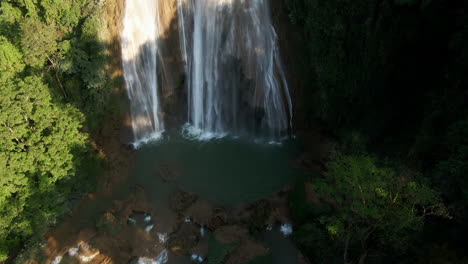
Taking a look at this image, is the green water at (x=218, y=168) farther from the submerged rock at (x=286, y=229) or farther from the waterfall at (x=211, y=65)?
the waterfall at (x=211, y=65)

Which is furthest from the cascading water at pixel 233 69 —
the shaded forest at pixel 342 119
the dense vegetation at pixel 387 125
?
the dense vegetation at pixel 387 125

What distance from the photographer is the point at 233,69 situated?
19.4 meters

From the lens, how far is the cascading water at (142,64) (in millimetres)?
18641

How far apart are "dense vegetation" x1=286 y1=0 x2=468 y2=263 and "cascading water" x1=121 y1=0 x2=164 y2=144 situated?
7611 millimetres

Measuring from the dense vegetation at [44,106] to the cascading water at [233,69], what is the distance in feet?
16.4

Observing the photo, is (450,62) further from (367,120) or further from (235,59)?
(235,59)

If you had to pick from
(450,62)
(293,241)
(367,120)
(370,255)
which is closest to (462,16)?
(450,62)

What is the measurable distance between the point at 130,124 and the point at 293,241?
10945mm

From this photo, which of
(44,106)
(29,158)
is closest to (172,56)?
(44,106)

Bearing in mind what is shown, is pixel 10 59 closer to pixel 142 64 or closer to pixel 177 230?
pixel 142 64

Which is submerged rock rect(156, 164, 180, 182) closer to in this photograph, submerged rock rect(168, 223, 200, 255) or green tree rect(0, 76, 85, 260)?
submerged rock rect(168, 223, 200, 255)

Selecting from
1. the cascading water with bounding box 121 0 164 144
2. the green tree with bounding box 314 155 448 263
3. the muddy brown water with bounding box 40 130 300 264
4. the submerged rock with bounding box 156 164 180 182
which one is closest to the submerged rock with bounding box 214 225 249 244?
the muddy brown water with bounding box 40 130 300 264

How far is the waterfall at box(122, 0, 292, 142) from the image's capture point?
734 inches

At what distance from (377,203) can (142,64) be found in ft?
46.6
